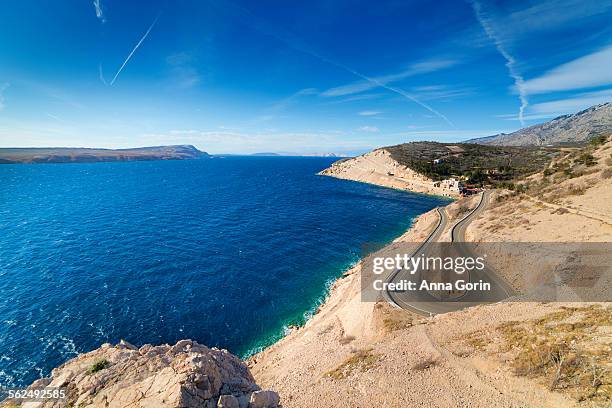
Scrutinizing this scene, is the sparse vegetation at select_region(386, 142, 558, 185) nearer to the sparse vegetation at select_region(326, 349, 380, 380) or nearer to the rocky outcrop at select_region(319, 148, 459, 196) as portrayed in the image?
the rocky outcrop at select_region(319, 148, 459, 196)

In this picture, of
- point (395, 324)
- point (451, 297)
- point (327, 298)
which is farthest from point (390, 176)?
point (395, 324)

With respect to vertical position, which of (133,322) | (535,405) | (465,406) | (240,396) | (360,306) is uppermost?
(240,396)

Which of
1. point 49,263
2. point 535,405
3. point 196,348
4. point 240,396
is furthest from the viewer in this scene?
point 49,263

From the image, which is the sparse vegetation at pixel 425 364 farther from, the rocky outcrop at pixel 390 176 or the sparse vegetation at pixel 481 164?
the sparse vegetation at pixel 481 164

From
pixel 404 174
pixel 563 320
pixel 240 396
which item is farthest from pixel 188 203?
pixel 404 174

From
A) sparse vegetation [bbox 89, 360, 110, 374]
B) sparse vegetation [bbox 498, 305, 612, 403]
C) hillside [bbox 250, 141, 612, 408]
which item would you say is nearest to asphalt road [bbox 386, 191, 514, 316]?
hillside [bbox 250, 141, 612, 408]

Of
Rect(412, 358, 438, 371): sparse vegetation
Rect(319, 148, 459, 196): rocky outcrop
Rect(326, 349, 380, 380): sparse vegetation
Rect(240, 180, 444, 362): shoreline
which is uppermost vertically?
Rect(319, 148, 459, 196): rocky outcrop

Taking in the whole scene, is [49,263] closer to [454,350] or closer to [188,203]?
[188,203]
